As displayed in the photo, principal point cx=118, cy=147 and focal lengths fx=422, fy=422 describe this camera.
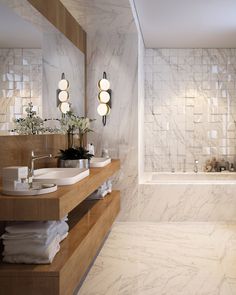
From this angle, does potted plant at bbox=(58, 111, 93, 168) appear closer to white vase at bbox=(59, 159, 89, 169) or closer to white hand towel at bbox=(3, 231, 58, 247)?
white vase at bbox=(59, 159, 89, 169)

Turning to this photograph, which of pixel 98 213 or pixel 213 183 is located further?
pixel 213 183

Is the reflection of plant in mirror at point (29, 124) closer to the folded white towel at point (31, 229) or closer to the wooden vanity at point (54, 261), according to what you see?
the wooden vanity at point (54, 261)

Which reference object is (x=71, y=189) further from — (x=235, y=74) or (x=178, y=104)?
(x=235, y=74)

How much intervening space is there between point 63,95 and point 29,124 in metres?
1.09

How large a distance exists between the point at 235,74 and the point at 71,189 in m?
4.90

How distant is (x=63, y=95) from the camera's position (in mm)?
4738

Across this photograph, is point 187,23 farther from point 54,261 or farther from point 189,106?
point 54,261

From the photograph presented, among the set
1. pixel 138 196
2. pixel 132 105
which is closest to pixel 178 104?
pixel 132 105

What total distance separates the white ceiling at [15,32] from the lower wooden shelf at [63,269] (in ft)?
5.15

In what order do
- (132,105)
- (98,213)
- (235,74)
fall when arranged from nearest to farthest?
(98,213) → (132,105) → (235,74)

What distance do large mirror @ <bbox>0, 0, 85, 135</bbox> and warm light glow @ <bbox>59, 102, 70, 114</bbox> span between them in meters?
0.12

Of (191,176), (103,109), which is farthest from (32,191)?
(191,176)

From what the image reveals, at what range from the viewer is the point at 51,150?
14.1 feet

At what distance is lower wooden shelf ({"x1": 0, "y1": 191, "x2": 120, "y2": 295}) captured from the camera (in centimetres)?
248
